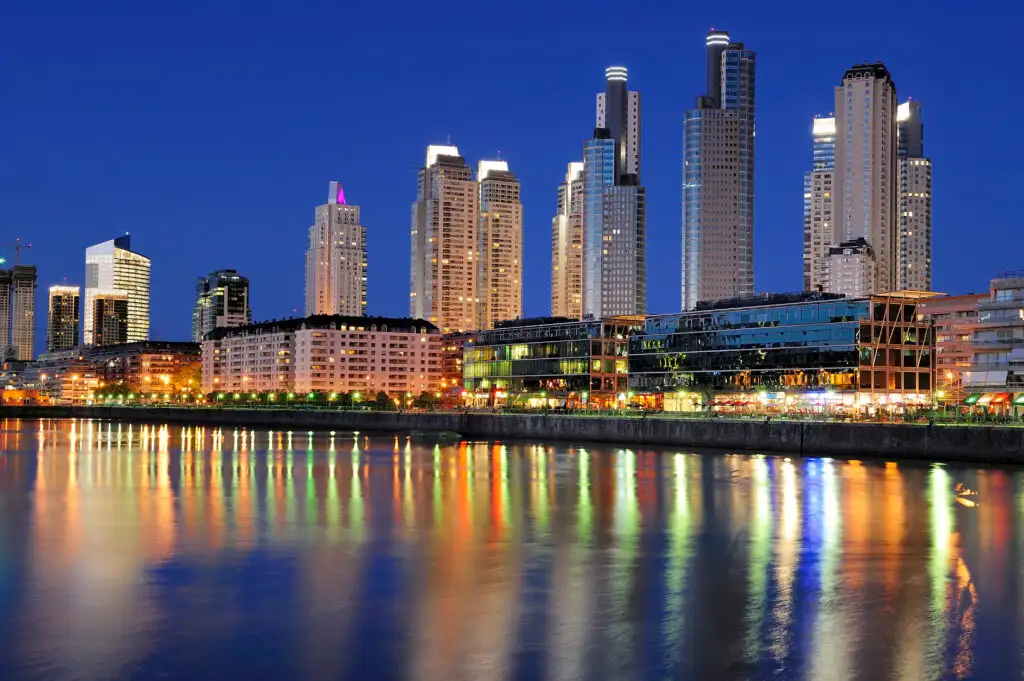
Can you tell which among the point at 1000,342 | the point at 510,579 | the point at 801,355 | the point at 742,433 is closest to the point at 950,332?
the point at 801,355

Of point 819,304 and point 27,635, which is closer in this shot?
point 27,635

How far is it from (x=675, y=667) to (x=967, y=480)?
4615 cm

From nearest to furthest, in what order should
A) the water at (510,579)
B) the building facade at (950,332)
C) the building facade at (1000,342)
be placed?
1. the water at (510,579)
2. the building facade at (1000,342)
3. the building facade at (950,332)

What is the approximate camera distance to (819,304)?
14500 cm

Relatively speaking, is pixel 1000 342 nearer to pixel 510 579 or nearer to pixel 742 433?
pixel 742 433

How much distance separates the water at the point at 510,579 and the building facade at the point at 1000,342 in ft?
163

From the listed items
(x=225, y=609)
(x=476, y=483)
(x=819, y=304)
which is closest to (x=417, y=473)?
(x=476, y=483)

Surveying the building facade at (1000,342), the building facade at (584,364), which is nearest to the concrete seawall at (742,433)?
the building facade at (1000,342)

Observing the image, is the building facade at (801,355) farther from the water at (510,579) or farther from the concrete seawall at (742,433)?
the water at (510,579)

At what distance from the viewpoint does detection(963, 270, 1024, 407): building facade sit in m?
107

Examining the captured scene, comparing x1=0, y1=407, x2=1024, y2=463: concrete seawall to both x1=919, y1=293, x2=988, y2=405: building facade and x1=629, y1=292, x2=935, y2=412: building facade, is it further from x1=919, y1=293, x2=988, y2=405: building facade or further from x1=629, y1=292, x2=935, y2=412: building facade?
x1=919, y1=293, x2=988, y2=405: building facade

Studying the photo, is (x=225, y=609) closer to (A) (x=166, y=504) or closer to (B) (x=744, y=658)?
(B) (x=744, y=658)

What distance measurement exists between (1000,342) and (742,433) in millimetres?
31132

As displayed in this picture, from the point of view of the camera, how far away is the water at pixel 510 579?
2252 centimetres
